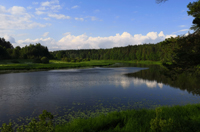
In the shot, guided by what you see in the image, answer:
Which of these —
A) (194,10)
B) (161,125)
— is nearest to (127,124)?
(161,125)

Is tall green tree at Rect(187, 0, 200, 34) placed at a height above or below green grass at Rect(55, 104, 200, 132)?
above

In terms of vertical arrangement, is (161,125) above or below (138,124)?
above

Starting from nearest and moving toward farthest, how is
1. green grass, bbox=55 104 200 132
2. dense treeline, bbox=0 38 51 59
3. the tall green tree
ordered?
green grass, bbox=55 104 200 132 < the tall green tree < dense treeline, bbox=0 38 51 59

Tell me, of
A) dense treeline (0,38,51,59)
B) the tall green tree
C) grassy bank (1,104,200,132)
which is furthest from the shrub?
dense treeline (0,38,51,59)

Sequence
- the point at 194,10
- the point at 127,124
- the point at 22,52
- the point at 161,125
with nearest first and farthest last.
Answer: the point at 161,125 < the point at 127,124 < the point at 194,10 < the point at 22,52

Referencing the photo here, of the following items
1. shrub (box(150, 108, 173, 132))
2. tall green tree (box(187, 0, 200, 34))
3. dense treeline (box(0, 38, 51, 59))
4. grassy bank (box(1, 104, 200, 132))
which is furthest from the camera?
dense treeline (box(0, 38, 51, 59))

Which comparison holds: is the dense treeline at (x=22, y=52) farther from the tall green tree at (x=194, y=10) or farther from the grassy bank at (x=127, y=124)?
the tall green tree at (x=194, y=10)

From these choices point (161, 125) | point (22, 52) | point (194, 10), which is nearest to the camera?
point (161, 125)

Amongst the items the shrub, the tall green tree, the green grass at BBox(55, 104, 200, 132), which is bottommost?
the green grass at BBox(55, 104, 200, 132)

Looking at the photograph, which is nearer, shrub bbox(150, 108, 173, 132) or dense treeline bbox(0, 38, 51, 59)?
shrub bbox(150, 108, 173, 132)

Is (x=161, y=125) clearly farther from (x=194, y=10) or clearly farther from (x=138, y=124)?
(x=194, y=10)

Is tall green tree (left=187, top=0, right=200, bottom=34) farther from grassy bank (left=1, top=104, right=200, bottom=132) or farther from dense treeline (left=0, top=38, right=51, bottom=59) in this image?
dense treeline (left=0, top=38, right=51, bottom=59)

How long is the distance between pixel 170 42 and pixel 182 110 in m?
5.03

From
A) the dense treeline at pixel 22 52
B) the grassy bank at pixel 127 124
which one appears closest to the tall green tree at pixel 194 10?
the grassy bank at pixel 127 124
